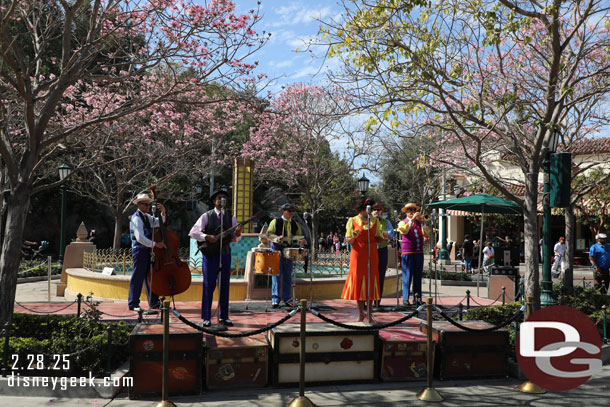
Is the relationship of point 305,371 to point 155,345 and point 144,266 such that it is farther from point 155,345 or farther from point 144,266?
point 144,266

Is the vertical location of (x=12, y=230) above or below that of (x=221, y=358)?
above

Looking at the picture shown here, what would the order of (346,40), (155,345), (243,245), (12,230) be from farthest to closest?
(243,245) < (346,40) < (12,230) < (155,345)

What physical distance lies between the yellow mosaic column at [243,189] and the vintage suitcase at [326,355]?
11741 mm

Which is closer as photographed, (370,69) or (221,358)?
(221,358)

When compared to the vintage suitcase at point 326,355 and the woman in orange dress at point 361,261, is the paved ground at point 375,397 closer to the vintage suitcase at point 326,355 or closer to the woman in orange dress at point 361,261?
the vintage suitcase at point 326,355

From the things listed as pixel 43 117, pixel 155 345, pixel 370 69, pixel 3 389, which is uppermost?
pixel 370 69

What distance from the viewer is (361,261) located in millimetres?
7465

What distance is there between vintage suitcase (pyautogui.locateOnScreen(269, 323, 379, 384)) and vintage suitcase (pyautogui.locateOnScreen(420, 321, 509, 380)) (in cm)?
85

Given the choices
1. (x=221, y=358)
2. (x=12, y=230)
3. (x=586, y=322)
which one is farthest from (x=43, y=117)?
(x=586, y=322)

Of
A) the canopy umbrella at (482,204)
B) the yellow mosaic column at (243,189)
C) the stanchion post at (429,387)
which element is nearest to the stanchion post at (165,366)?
the stanchion post at (429,387)

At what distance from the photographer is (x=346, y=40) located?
862cm

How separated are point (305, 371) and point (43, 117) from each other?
5138 millimetres

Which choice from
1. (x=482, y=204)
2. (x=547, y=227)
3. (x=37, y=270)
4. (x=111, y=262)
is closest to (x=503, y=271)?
(x=482, y=204)

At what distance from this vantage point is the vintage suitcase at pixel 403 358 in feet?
19.5
